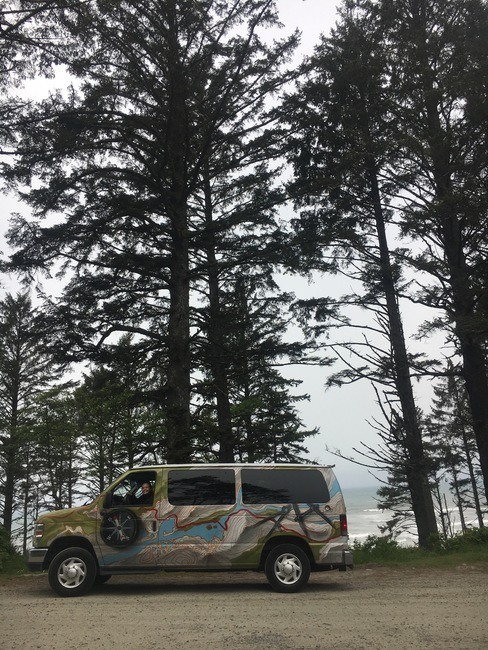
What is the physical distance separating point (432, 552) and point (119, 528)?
679 cm

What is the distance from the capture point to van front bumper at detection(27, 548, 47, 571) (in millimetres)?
8945

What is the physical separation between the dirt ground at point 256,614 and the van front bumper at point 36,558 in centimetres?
46

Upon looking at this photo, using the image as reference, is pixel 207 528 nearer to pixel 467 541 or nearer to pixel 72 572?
pixel 72 572

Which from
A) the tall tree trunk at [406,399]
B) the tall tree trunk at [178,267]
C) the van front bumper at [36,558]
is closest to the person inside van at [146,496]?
the van front bumper at [36,558]

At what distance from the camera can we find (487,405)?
14.8 m

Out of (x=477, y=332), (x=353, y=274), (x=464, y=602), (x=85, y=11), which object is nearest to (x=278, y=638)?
(x=464, y=602)

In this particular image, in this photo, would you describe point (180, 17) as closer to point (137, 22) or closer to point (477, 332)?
point (137, 22)

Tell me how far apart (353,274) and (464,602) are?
490 inches

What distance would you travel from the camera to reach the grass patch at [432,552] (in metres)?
11.2

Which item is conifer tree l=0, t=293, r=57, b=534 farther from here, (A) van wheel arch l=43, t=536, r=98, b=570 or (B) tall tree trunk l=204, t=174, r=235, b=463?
(A) van wheel arch l=43, t=536, r=98, b=570

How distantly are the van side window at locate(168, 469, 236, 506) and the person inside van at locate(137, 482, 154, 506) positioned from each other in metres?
0.29

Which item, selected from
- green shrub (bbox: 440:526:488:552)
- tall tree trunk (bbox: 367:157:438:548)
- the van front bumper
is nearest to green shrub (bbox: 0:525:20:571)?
the van front bumper

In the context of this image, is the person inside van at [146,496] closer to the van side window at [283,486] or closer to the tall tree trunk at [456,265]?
the van side window at [283,486]

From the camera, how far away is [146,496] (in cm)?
926
